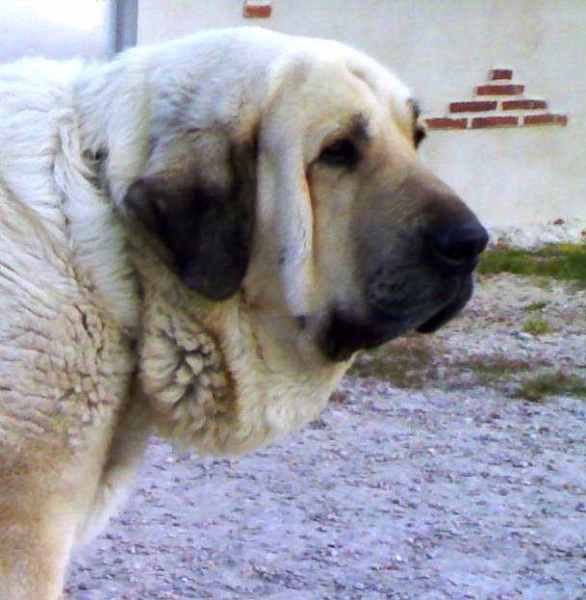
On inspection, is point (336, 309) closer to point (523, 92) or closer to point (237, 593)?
point (237, 593)

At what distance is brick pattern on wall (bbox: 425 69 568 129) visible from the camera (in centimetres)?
964

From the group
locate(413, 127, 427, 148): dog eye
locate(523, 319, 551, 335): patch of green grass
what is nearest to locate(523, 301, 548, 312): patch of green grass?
locate(523, 319, 551, 335): patch of green grass

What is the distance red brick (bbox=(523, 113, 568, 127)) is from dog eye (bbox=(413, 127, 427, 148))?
6.83 m

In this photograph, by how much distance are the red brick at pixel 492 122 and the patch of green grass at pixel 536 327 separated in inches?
83.2

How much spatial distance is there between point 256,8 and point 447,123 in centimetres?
178

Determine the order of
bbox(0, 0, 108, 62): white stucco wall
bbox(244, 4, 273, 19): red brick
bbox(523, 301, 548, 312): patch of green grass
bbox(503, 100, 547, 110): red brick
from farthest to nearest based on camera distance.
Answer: bbox(503, 100, 547, 110): red brick < bbox(244, 4, 273, 19): red brick < bbox(523, 301, 548, 312): patch of green grass < bbox(0, 0, 108, 62): white stucco wall

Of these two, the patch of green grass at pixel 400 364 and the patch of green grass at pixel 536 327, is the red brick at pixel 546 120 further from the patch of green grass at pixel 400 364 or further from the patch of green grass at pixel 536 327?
the patch of green grass at pixel 400 364

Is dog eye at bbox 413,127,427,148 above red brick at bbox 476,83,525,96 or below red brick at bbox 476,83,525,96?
above

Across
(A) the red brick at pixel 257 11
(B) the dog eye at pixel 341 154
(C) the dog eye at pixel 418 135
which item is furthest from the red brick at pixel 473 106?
(B) the dog eye at pixel 341 154

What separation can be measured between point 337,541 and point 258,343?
2109 mm

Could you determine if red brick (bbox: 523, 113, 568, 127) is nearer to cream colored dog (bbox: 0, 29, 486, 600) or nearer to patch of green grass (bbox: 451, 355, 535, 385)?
patch of green grass (bbox: 451, 355, 535, 385)

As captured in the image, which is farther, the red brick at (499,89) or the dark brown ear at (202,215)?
the red brick at (499,89)

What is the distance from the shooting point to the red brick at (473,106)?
962cm

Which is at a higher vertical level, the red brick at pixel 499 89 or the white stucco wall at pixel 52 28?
the white stucco wall at pixel 52 28
